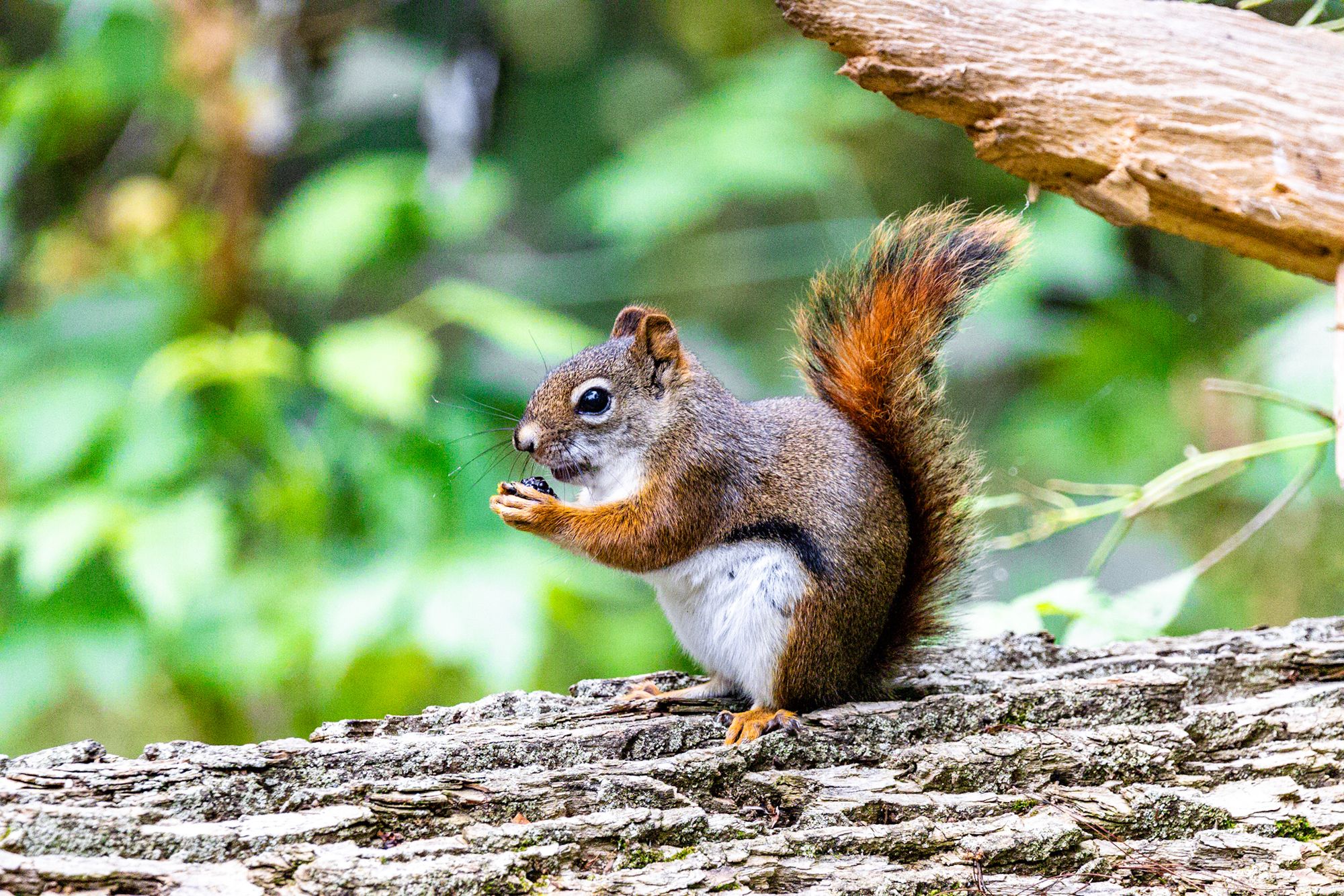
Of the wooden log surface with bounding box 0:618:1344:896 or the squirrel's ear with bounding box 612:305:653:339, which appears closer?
the wooden log surface with bounding box 0:618:1344:896

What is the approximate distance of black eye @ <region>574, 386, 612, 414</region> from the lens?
1539mm

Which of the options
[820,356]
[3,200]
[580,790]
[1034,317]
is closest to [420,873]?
[580,790]

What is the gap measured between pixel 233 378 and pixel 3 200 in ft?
3.92

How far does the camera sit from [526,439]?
1.53 metres

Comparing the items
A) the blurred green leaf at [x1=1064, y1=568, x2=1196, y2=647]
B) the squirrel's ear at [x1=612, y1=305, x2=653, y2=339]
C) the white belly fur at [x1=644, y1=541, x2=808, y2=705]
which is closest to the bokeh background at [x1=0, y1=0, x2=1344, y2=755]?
the blurred green leaf at [x1=1064, y1=568, x2=1196, y2=647]

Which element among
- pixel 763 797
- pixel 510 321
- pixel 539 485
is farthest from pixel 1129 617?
pixel 510 321

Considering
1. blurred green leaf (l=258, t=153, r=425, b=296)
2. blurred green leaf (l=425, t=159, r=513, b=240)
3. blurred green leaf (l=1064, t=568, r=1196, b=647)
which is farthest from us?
blurred green leaf (l=425, t=159, r=513, b=240)

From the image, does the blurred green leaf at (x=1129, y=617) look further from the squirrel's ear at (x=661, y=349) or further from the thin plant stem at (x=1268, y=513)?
the squirrel's ear at (x=661, y=349)

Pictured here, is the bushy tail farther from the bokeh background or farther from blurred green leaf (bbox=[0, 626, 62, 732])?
blurred green leaf (bbox=[0, 626, 62, 732])

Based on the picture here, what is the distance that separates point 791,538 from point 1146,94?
64cm

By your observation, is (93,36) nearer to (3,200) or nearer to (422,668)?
(3,200)

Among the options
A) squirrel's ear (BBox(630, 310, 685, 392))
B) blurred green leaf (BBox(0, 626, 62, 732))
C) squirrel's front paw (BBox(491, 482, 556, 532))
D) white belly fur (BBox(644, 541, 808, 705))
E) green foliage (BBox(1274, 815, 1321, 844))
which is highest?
squirrel's ear (BBox(630, 310, 685, 392))

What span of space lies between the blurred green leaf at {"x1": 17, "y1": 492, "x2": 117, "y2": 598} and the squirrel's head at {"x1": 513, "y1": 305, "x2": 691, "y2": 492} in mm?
1127

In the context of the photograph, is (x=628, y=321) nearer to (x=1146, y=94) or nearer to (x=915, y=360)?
(x=915, y=360)
